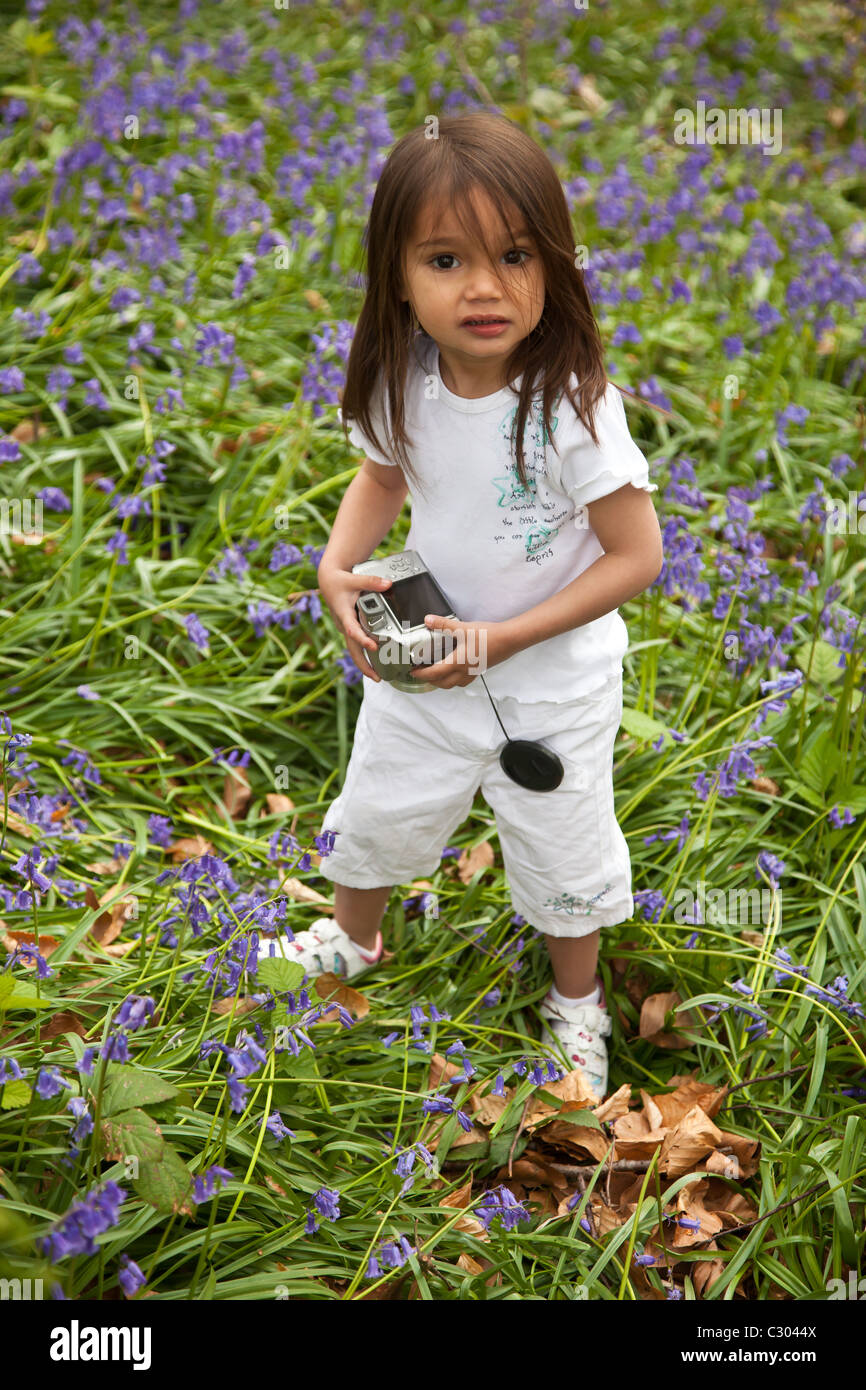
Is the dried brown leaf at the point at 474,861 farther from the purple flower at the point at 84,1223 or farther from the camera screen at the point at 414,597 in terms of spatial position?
the purple flower at the point at 84,1223

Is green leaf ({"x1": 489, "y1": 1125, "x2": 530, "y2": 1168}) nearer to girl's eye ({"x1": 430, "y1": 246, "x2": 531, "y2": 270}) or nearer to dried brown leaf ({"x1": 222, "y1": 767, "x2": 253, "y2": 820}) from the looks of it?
dried brown leaf ({"x1": 222, "y1": 767, "x2": 253, "y2": 820})

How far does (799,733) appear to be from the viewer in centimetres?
279

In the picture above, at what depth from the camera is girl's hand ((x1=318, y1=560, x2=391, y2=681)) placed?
78.2 inches

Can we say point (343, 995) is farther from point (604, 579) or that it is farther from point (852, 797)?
point (852, 797)

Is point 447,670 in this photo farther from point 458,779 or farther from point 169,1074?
point 169,1074

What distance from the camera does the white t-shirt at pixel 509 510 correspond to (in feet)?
6.12

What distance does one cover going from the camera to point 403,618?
1999 mm

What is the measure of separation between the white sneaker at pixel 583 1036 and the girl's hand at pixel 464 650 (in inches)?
33.8

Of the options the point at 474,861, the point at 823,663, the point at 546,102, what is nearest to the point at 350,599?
the point at 474,861

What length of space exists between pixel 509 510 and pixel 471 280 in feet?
1.24

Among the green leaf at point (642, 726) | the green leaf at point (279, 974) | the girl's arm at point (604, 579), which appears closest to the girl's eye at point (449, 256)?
the girl's arm at point (604, 579)

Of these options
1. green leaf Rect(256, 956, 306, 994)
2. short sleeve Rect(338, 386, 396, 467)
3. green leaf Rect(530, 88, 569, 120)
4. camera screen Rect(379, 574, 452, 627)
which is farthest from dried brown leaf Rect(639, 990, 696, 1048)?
green leaf Rect(530, 88, 569, 120)
